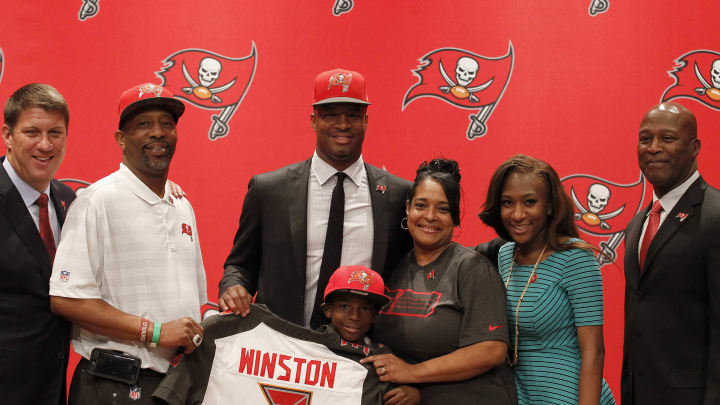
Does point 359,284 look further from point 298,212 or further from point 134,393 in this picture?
point 134,393

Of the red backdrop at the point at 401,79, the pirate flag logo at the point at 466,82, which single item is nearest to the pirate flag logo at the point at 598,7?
the red backdrop at the point at 401,79

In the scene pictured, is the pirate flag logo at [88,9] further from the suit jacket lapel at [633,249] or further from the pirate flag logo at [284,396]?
the suit jacket lapel at [633,249]

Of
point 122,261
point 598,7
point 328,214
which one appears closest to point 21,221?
point 122,261

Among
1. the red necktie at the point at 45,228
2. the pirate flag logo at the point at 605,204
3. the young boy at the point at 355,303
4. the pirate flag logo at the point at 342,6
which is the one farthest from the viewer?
the pirate flag logo at the point at 342,6

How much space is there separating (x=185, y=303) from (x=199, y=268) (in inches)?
11.9

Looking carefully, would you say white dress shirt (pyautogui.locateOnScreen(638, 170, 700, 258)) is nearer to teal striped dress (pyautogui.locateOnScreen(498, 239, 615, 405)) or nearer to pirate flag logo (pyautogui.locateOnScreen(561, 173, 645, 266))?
teal striped dress (pyautogui.locateOnScreen(498, 239, 615, 405))

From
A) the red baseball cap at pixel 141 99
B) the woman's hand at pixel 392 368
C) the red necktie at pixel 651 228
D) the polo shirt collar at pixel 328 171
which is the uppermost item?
the red baseball cap at pixel 141 99

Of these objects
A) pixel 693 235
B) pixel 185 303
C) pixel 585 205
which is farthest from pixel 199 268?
pixel 585 205

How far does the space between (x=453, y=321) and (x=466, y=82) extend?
1.96 meters

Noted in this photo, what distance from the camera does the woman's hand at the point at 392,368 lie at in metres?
2.19

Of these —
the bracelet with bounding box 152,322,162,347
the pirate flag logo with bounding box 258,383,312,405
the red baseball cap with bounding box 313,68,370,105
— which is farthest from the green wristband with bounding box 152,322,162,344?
the red baseball cap with bounding box 313,68,370,105

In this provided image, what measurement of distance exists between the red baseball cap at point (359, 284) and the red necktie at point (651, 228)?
3.44ft

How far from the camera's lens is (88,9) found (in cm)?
390

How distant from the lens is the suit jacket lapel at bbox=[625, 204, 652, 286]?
2582 millimetres
